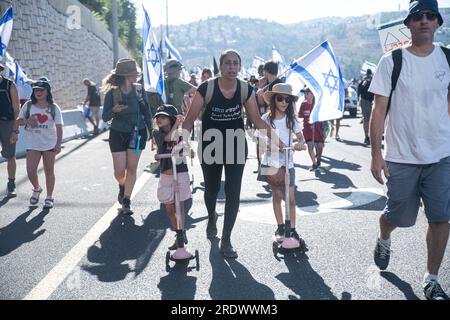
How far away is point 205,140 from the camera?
5.24m

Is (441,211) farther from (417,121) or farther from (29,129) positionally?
(29,129)

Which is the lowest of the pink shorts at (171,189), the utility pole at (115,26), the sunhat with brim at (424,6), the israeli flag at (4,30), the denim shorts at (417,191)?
the pink shorts at (171,189)

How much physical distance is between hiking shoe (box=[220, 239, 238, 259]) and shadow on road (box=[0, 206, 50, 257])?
2.02 m

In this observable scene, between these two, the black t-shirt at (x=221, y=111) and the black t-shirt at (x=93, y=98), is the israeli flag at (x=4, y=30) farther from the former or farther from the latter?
the black t-shirt at (x=93, y=98)

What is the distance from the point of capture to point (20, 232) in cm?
591

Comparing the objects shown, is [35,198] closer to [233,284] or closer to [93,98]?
[233,284]

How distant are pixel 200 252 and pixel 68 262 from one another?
1212 mm

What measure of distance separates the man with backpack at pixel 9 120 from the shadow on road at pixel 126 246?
92.2 inches

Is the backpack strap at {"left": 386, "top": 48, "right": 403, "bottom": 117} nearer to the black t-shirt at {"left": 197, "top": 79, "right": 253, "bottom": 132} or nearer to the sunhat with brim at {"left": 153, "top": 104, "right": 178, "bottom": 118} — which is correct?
the black t-shirt at {"left": 197, "top": 79, "right": 253, "bottom": 132}

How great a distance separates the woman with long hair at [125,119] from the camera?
679 cm

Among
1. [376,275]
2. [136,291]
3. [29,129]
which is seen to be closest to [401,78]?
[376,275]

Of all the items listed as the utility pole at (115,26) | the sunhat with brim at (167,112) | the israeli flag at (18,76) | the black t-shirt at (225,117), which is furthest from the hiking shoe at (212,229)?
the utility pole at (115,26)

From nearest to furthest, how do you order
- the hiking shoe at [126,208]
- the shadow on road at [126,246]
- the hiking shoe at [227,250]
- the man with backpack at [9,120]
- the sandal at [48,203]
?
1. the shadow on road at [126,246]
2. the hiking shoe at [227,250]
3. the hiking shoe at [126,208]
4. the sandal at [48,203]
5. the man with backpack at [9,120]
